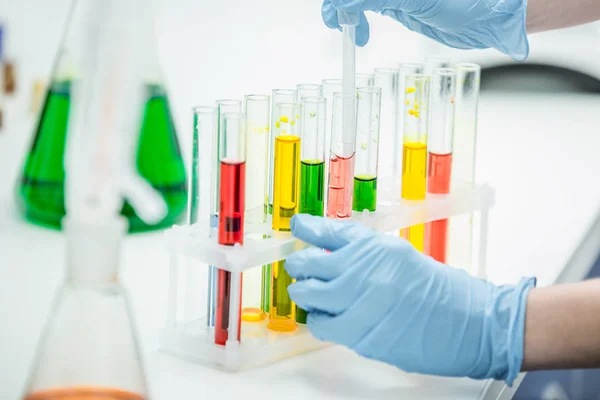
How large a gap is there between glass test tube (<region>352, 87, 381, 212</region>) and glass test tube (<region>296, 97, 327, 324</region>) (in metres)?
0.12

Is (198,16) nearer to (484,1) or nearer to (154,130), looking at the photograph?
(484,1)

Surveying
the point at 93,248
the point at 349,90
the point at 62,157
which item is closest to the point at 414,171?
the point at 349,90

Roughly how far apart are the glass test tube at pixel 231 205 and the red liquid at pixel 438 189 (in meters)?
0.52

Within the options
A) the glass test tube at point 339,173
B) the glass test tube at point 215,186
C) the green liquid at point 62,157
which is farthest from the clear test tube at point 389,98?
the green liquid at point 62,157

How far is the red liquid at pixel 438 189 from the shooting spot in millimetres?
1802

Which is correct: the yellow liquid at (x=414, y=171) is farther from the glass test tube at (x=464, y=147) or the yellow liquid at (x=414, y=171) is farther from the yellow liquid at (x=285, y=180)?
the yellow liquid at (x=285, y=180)

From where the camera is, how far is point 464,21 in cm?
196

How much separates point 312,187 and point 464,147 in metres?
0.52

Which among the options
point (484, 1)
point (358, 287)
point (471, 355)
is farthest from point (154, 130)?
point (484, 1)

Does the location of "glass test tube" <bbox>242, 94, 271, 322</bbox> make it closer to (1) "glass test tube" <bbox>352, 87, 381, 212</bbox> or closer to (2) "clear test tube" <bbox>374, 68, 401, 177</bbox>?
(1) "glass test tube" <bbox>352, 87, 381, 212</bbox>

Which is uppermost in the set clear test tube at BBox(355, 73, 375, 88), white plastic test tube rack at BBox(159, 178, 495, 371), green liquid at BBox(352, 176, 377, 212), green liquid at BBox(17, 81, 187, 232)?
clear test tube at BBox(355, 73, 375, 88)

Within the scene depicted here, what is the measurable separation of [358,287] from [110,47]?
0.60m

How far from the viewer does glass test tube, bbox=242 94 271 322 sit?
5.05ft

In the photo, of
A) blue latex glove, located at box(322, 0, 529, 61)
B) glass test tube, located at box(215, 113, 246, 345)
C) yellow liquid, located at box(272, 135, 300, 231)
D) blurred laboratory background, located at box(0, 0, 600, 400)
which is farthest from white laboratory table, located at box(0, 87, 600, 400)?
blue latex glove, located at box(322, 0, 529, 61)
